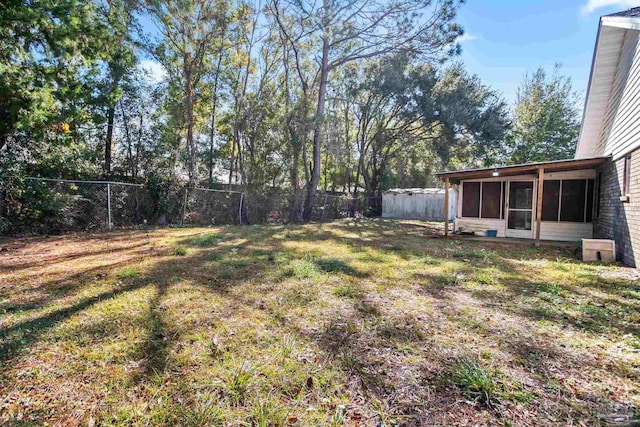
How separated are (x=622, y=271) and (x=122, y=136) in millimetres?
15775

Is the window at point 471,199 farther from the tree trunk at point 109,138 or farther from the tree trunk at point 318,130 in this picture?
the tree trunk at point 109,138

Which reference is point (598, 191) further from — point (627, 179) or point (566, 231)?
point (627, 179)

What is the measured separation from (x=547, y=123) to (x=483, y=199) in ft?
51.6

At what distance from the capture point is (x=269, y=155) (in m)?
15.0

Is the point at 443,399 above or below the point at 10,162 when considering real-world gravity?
below

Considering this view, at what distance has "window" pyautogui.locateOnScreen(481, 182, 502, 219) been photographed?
9406 mm

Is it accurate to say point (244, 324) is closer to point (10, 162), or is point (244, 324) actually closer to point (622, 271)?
point (622, 271)

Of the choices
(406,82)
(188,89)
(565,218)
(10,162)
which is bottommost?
(565,218)

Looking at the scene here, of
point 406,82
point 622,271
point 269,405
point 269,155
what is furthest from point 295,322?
point 406,82

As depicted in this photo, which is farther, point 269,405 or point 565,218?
point 565,218

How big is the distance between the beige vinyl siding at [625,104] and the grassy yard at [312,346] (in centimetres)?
277

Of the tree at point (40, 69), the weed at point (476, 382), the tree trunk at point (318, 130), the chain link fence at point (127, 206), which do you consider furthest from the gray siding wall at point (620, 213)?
the tree at point (40, 69)

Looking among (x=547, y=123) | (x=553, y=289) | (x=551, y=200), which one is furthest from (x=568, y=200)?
(x=547, y=123)

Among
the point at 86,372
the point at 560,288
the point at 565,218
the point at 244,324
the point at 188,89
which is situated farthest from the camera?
the point at 188,89
